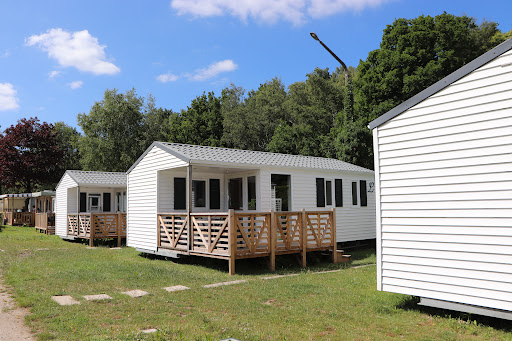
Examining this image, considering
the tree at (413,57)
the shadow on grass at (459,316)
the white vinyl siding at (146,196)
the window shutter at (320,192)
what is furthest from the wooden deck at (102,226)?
the tree at (413,57)

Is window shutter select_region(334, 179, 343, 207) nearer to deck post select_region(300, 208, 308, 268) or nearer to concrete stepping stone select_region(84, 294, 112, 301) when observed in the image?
deck post select_region(300, 208, 308, 268)

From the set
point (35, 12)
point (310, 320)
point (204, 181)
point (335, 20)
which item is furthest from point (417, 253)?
point (335, 20)

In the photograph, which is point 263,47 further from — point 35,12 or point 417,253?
point 417,253

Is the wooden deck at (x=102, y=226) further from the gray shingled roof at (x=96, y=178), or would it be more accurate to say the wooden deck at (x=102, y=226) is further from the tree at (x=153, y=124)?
the tree at (x=153, y=124)

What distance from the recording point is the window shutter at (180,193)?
1300 cm

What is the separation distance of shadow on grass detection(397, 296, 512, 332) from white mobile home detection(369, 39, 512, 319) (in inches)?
13.2

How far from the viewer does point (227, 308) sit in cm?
650

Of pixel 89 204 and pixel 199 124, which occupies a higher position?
pixel 199 124

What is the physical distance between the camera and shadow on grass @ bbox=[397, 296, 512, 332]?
5.49m

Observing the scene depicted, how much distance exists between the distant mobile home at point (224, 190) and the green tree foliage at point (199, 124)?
2149cm

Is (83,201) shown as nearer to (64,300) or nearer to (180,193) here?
(180,193)

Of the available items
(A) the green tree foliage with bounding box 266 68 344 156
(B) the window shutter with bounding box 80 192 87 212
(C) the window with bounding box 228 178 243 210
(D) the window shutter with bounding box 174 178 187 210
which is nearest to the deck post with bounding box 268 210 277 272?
(C) the window with bounding box 228 178 243 210

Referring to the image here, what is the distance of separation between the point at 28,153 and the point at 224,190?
26152mm

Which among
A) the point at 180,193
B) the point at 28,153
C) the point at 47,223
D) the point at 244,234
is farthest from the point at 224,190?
the point at 28,153
